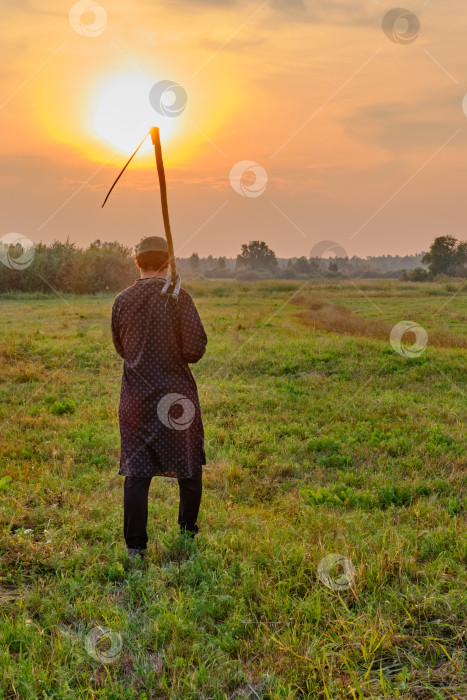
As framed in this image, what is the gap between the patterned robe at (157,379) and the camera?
4.57 m

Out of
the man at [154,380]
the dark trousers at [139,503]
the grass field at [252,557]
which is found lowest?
the grass field at [252,557]

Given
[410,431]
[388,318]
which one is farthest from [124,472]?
[388,318]

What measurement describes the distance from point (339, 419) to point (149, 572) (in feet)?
19.7

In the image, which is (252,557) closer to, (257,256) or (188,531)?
(188,531)

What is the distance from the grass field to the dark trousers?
0.16m

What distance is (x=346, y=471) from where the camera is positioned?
746cm

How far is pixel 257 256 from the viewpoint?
171m

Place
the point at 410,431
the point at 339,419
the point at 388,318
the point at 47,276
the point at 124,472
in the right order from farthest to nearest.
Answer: the point at 47,276
the point at 388,318
the point at 339,419
the point at 410,431
the point at 124,472

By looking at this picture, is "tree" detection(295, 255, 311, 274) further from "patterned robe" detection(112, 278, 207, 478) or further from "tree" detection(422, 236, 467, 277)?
"patterned robe" detection(112, 278, 207, 478)

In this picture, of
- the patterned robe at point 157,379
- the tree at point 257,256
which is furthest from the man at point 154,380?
the tree at point 257,256

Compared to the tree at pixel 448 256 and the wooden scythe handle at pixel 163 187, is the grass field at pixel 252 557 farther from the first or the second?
the tree at pixel 448 256

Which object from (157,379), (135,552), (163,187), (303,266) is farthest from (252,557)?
(303,266)

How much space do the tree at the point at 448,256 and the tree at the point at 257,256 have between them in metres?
76.4

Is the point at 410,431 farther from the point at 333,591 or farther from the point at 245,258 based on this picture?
the point at 245,258
